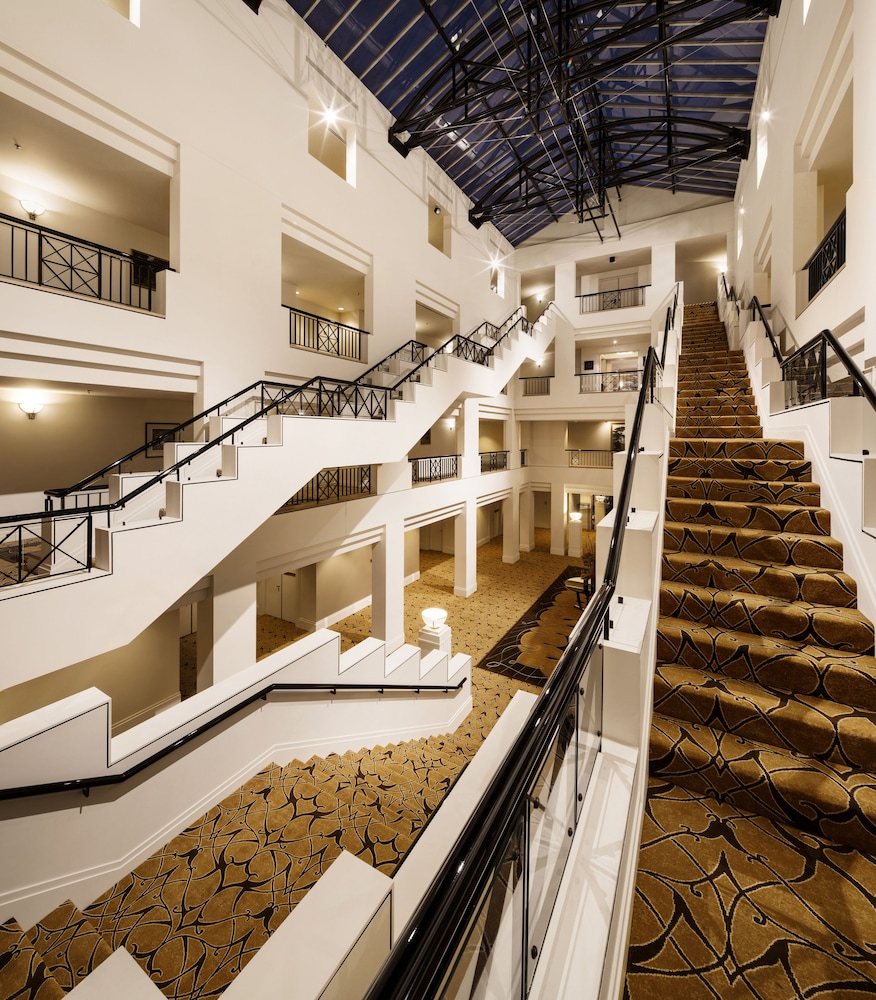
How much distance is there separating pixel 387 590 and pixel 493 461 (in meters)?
6.97

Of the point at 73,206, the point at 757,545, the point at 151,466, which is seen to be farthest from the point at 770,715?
the point at 73,206

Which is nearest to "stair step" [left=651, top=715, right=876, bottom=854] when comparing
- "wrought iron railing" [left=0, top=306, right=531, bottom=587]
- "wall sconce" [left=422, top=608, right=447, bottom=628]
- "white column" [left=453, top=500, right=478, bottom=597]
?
"wrought iron railing" [left=0, top=306, right=531, bottom=587]

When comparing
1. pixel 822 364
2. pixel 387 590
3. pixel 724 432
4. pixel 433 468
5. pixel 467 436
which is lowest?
pixel 387 590

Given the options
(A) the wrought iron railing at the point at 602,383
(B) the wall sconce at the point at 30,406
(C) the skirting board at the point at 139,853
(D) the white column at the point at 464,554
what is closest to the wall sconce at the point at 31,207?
(B) the wall sconce at the point at 30,406

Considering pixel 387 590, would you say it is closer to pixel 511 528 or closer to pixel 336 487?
pixel 336 487

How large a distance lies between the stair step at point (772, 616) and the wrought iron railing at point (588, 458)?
13.1m

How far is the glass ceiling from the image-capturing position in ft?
25.6

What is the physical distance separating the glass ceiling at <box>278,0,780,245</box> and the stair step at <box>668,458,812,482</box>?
7.64m

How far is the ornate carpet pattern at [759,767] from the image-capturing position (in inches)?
64.1

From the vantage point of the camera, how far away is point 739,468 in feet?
13.8

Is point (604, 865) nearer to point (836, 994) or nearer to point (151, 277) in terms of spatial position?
point (836, 994)

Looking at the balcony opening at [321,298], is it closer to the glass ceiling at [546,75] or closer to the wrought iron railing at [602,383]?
the glass ceiling at [546,75]

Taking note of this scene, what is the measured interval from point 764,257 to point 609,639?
1079 centimetres

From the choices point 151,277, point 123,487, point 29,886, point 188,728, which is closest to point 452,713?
point 188,728
